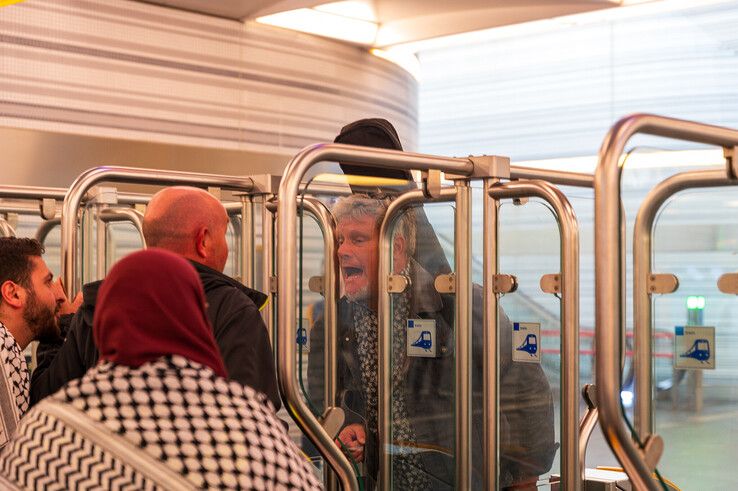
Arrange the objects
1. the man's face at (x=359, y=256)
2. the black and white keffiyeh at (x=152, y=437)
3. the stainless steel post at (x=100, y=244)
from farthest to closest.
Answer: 1. the stainless steel post at (x=100, y=244)
2. the man's face at (x=359, y=256)
3. the black and white keffiyeh at (x=152, y=437)

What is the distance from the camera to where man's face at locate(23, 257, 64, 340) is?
2.93 meters

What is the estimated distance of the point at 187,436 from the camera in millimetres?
1605

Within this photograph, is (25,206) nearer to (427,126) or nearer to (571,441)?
(571,441)

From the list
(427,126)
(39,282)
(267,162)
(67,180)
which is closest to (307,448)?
(39,282)

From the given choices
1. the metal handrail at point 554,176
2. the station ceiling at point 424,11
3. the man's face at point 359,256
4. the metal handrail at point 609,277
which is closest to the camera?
the metal handrail at point 609,277

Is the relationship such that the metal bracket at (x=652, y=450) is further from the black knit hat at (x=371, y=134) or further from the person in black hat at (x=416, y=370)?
the black knit hat at (x=371, y=134)

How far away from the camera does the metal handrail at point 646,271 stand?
2412 mm

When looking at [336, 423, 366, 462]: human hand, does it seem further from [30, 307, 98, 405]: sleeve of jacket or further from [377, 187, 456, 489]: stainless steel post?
[30, 307, 98, 405]: sleeve of jacket

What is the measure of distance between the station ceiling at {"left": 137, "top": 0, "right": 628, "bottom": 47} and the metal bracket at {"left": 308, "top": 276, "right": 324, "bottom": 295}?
11.6ft

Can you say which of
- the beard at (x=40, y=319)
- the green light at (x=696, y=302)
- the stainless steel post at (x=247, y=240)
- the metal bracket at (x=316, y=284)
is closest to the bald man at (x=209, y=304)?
the beard at (x=40, y=319)

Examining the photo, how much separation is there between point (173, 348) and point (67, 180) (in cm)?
448

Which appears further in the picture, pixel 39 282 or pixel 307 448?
pixel 307 448

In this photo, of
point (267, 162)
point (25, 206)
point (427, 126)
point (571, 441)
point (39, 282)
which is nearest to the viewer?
point (39, 282)

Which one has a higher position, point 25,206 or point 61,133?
point 61,133
